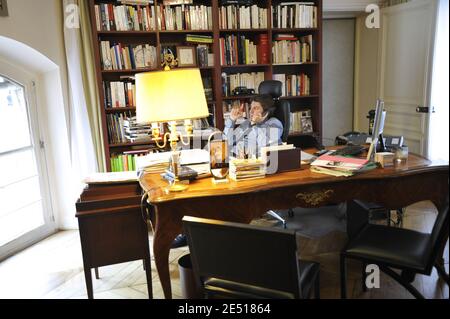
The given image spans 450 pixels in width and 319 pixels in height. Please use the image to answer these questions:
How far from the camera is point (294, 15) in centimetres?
411

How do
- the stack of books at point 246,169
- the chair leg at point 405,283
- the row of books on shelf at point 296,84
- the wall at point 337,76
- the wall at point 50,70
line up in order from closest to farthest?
the chair leg at point 405,283, the stack of books at point 246,169, the wall at point 50,70, the row of books on shelf at point 296,84, the wall at point 337,76

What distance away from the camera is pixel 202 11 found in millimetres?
3828

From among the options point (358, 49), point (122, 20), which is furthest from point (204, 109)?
point (358, 49)

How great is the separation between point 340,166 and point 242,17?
2.30 meters

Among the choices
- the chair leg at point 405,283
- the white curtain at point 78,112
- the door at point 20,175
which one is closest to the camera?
the chair leg at point 405,283

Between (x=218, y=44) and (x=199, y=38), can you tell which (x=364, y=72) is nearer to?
(x=218, y=44)

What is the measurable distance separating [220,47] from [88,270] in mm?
2550

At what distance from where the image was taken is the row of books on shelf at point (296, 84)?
4.35m

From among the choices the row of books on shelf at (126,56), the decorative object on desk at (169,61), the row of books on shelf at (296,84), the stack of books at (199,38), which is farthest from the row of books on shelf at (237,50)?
the row of books on shelf at (126,56)

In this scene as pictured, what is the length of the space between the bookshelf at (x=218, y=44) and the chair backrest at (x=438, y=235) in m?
2.25

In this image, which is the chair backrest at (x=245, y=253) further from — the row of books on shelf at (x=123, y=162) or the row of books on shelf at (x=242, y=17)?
the row of books on shelf at (x=242, y=17)

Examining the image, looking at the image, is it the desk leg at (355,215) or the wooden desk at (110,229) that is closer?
the wooden desk at (110,229)

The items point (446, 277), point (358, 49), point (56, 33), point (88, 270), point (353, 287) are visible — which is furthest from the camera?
point (358, 49)
